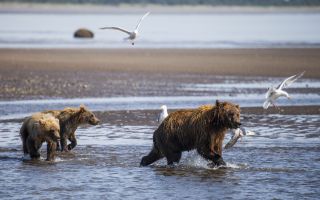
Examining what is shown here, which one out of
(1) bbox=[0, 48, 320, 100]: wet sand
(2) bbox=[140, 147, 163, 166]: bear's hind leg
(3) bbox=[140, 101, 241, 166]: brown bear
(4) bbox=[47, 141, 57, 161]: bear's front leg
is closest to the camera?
(3) bbox=[140, 101, 241, 166]: brown bear

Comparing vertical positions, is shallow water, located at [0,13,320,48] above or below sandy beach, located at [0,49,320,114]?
above

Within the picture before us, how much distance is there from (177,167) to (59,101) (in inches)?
332

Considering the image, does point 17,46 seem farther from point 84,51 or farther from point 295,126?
point 295,126

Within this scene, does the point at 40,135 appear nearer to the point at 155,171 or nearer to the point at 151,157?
the point at 151,157

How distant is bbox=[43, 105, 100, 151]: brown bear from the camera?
14.5 m

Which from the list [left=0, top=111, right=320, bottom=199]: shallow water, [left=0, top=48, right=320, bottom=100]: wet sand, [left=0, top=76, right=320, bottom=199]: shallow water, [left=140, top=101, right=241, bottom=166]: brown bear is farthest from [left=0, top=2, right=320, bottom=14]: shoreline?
[left=140, top=101, right=241, bottom=166]: brown bear

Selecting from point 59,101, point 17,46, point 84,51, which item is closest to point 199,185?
point 59,101

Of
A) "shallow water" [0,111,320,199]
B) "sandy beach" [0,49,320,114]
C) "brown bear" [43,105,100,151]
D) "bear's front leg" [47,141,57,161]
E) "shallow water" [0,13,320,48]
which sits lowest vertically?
"shallow water" [0,111,320,199]

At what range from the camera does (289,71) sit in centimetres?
2838

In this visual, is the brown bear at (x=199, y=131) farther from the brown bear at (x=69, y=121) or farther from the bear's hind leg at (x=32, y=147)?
the brown bear at (x=69, y=121)

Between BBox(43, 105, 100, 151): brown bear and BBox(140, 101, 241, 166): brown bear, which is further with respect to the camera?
BBox(43, 105, 100, 151): brown bear

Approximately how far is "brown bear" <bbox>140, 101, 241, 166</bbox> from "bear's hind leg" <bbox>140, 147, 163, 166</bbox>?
3.6 inches

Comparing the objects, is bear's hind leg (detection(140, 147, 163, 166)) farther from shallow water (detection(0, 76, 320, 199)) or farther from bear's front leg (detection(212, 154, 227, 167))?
bear's front leg (detection(212, 154, 227, 167))

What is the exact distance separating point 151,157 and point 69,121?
7.57ft
